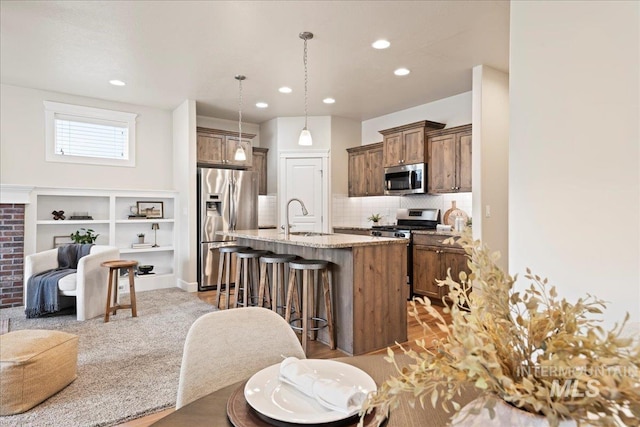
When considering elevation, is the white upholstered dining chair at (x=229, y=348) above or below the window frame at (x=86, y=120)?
below

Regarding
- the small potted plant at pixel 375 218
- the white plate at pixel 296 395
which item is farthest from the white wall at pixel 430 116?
the white plate at pixel 296 395

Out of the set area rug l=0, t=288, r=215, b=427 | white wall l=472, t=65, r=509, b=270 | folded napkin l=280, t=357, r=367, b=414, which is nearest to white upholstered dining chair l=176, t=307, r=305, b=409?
folded napkin l=280, t=357, r=367, b=414

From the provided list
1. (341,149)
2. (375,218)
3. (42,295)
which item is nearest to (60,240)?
(42,295)

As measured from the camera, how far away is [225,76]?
459 centimetres

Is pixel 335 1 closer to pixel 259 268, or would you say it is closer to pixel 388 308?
pixel 388 308

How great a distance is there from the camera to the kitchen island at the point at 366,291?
3170 millimetres

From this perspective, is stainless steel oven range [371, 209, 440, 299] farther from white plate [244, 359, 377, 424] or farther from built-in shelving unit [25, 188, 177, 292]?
white plate [244, 359, 377, 424]

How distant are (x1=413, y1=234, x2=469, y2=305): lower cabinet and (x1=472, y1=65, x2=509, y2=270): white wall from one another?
1.66 feet

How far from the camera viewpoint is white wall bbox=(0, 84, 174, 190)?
493 cm

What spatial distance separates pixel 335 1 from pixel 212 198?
3.69 m

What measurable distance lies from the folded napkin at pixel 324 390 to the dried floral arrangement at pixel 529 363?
270 millimetres

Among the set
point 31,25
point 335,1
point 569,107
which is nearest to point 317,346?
point 569,107

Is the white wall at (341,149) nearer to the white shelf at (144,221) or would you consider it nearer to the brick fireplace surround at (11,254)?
the white shelf at (144,221)

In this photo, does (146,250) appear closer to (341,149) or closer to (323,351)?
(341,149)
